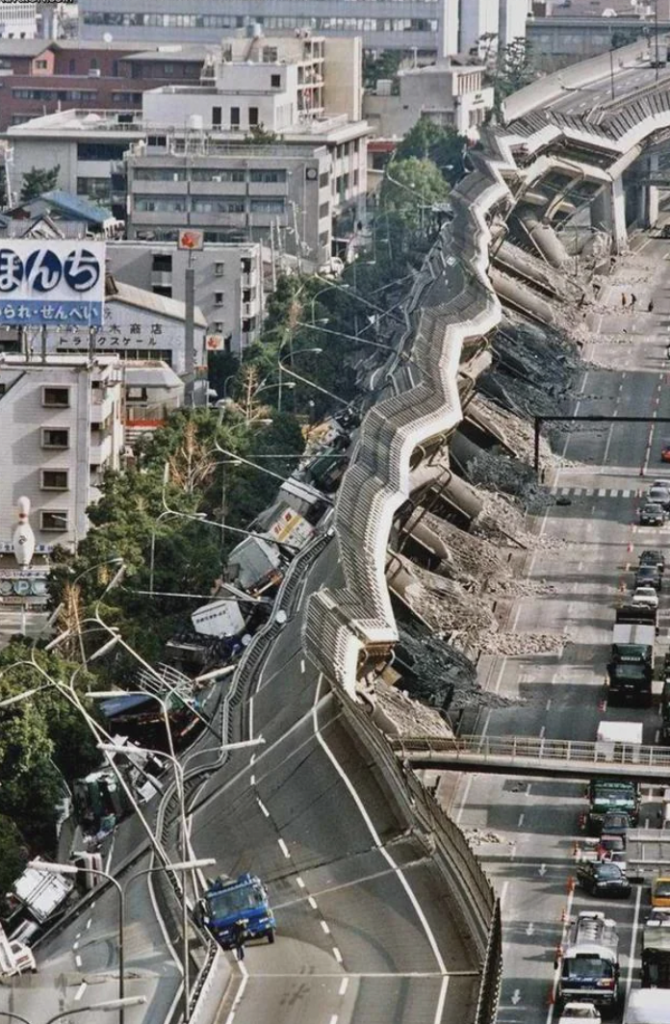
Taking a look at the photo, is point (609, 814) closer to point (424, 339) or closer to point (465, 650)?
point (465, 650)

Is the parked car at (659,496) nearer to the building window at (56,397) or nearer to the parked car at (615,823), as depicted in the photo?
the building window at (56,397)

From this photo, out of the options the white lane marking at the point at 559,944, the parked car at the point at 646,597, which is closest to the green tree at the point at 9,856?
the white lane marking at the point at 559,944

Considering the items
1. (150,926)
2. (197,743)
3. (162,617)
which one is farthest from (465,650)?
(150,926)

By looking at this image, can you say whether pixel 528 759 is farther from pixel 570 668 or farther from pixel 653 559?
pixel 653 559

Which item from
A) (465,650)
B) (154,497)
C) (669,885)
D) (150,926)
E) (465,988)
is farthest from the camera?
(154,497)

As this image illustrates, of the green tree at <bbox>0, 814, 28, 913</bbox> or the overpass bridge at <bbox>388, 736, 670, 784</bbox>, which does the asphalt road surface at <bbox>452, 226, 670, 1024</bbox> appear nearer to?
the overpass bridge at <bbox>388, 736, 670, 784</bbox>

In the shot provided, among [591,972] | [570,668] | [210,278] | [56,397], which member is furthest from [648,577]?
[210,278]
